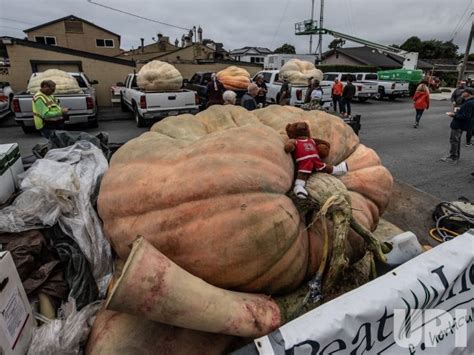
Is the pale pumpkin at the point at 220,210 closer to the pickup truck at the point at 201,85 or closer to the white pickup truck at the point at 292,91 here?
the white pickup truck at the point at 292,91

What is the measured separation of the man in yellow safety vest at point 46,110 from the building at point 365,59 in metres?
41.4

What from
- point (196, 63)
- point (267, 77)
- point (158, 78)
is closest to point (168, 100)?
point (158, 78)

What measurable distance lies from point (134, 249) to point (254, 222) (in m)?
0.60

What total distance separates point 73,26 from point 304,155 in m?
34.4

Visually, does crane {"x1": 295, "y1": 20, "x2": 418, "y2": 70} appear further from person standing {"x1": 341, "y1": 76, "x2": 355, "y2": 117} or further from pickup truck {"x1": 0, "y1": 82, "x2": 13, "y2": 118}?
pickup truck {"x1": 0, "y1": 82, "x2": 13, "y2": 118}

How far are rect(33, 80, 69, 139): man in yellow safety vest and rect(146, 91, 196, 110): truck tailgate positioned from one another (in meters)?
4.75

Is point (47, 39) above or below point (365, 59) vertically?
above

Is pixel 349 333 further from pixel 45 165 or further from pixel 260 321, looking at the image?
pixel 45 165

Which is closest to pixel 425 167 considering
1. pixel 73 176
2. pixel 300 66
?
pixel 73 176

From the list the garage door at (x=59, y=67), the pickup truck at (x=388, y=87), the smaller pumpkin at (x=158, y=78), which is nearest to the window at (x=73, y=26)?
the garage door at (x=59, y=67)

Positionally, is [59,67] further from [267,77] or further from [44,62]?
[267,77]

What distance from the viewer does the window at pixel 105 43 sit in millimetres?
30938

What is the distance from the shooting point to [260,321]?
1.49 m

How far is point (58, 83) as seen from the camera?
10039 millimetres
